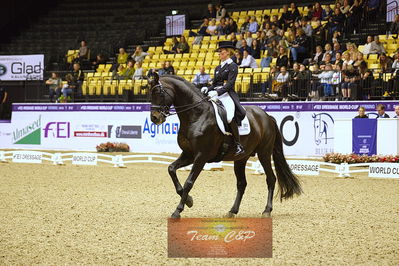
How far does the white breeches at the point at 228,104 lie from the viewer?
32.4 ft

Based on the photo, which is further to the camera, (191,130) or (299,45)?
(299,45)

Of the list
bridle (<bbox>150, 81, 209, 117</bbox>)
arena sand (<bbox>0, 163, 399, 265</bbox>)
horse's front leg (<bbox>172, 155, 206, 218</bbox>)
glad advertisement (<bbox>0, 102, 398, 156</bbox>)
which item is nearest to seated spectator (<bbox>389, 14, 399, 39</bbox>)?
glad advertisement (<bbox>0, 102, 398, 156</bbox>)

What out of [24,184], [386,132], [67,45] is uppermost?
[67,45]

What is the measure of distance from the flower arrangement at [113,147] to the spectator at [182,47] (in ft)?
15.9

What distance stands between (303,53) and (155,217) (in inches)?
542

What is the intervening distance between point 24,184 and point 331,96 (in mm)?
9550

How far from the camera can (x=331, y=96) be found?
19.9 metres

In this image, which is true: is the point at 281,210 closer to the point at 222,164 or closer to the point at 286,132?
the point at 222,164

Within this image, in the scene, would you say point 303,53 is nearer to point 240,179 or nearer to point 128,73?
point 128,73

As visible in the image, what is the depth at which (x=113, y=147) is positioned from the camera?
929 inches

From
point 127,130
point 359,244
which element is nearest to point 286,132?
point 127,130

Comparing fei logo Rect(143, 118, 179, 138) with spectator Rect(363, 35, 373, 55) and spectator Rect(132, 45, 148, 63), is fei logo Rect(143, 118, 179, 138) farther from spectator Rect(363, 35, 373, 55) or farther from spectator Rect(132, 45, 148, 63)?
spectator Rect(363, 35, 373, 55)

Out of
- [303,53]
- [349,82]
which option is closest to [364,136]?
[349,82]

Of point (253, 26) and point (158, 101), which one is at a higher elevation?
point (253, 26)
